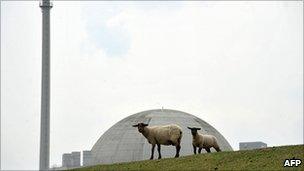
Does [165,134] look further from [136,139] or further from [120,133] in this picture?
[120,133]

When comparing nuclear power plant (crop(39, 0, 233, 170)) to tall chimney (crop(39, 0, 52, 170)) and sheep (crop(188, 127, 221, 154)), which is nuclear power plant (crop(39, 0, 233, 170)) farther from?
sheep (crop(188, 127, 221, 154))

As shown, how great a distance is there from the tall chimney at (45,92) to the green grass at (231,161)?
2872 cm

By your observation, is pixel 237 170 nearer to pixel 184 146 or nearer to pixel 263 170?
pixel 263 170

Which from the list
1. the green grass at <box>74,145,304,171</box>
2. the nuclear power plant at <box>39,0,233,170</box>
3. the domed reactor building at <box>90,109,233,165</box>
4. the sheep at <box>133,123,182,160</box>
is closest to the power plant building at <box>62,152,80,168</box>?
the nuclear power plant at <box>39,0,233,170</box>

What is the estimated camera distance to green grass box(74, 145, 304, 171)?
34906 millimetres

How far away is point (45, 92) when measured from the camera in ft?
224

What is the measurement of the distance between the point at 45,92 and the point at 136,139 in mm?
11337

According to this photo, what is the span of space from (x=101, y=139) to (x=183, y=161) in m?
34.9

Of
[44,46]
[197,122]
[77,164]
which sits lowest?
[77,164]

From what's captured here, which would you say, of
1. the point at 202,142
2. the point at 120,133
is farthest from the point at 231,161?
the point at 120,133

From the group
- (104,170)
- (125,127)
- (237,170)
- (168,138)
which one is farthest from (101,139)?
(237,170)

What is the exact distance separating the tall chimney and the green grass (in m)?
28.7

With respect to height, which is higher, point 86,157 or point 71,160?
point 86,157

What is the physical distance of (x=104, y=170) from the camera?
124 ft
